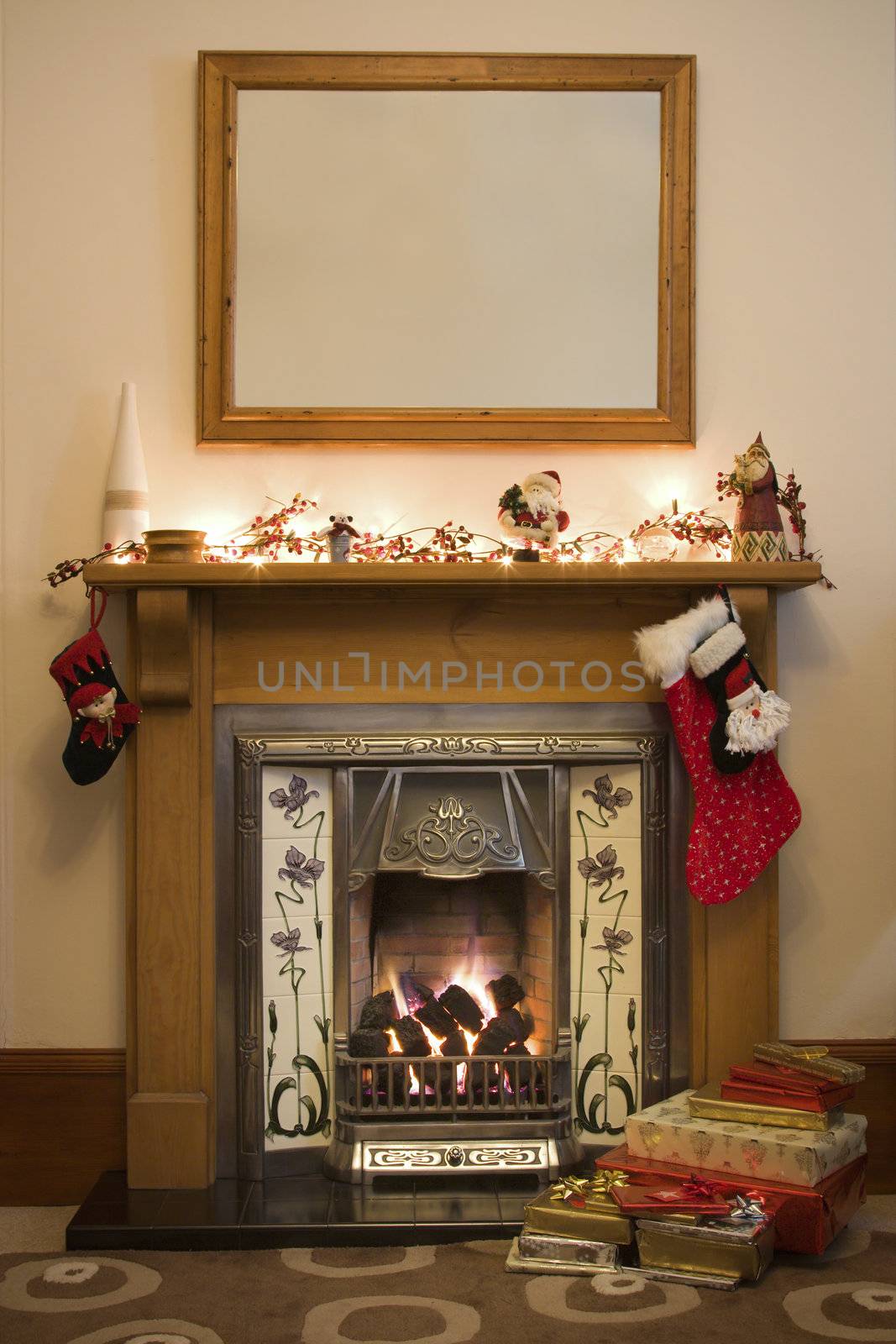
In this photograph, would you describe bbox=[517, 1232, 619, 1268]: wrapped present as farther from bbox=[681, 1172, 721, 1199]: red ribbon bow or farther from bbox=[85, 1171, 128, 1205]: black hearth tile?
bbox=[85, 1171, 128, 1205]: black hearth tile

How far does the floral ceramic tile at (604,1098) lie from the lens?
2789 mm

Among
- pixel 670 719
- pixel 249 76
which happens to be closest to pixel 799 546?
pixel 670 719

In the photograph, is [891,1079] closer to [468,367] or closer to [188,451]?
[468,367]

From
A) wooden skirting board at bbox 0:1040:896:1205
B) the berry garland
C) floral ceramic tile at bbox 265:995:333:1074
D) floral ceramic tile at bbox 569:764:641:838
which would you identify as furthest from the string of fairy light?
wooden skirting board at bbox 0:1040:896:1205

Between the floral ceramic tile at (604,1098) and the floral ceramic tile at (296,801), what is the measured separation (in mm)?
805

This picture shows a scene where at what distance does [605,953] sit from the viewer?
2.80 m

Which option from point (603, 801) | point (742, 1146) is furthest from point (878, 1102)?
point (603, 801)

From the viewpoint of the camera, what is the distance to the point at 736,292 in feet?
9.39

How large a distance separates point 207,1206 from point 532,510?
1.60m

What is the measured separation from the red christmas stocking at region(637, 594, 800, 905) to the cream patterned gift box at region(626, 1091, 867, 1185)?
1.49 feet

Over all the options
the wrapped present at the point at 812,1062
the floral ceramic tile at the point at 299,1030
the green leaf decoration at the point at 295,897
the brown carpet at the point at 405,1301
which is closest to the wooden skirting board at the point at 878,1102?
the wrapped present at the point at 812,1062

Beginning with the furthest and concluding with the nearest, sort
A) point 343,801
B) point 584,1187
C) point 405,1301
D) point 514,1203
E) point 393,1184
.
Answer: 1. point 343,801
2. point 393,1184
3. point 514,1203
4. point 584,1187
5. point 405,1301

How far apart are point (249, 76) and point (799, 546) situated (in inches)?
64.2

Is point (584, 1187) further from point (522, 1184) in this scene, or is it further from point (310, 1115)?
point (310, 1115)
